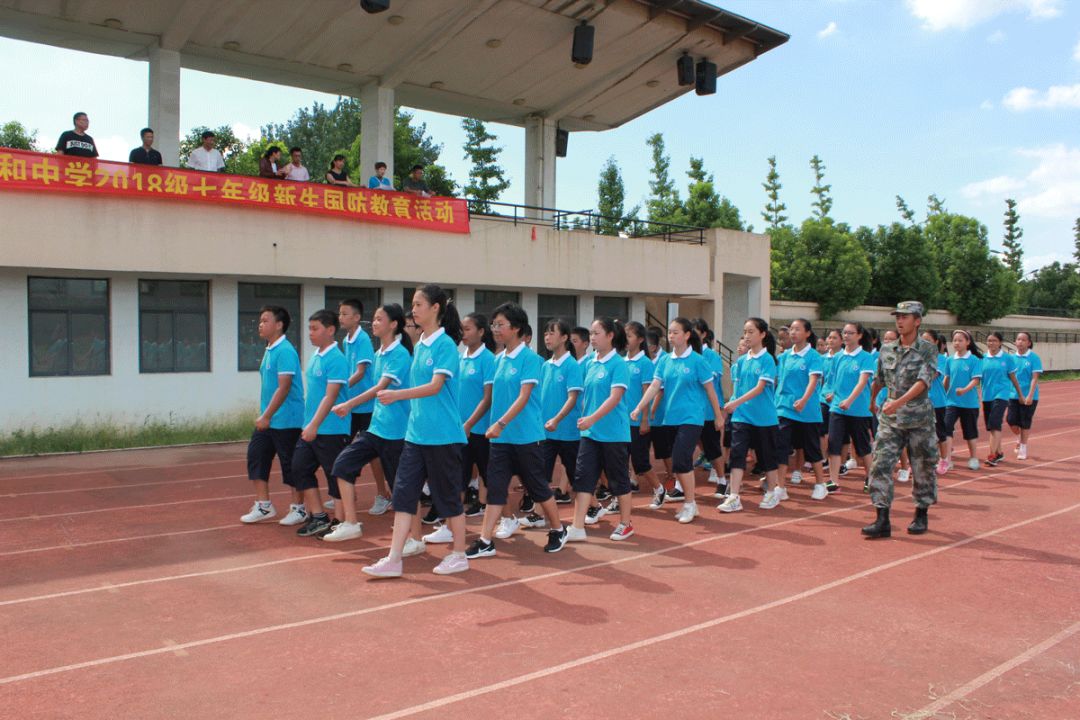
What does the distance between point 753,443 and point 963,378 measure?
4.62 metres

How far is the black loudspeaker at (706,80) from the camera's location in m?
18.3

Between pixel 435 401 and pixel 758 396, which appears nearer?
pixel 435 401

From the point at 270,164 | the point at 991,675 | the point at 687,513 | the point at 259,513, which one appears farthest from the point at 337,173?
the point at 991,675

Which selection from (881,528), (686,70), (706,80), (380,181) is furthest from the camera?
(706,80)

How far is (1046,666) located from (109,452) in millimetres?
11554

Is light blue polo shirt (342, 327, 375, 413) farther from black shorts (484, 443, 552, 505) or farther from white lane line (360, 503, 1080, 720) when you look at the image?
white lane line (360, 503, 1080, 720)

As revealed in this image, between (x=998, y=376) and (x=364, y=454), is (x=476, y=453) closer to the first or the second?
(x=364, y=454)

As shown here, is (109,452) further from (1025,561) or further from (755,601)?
(1025,561)

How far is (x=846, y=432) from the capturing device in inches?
348

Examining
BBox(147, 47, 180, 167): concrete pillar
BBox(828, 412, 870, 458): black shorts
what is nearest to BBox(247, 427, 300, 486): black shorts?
BBox(828, 412, 870, 458): black shorts

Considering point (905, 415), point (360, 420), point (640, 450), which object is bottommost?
point (640, 450)

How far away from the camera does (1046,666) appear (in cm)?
402

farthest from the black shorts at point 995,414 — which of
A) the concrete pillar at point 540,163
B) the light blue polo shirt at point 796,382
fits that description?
the concrete pillar at point 540,163

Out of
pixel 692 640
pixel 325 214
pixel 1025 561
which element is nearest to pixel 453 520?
pixel 692 640
